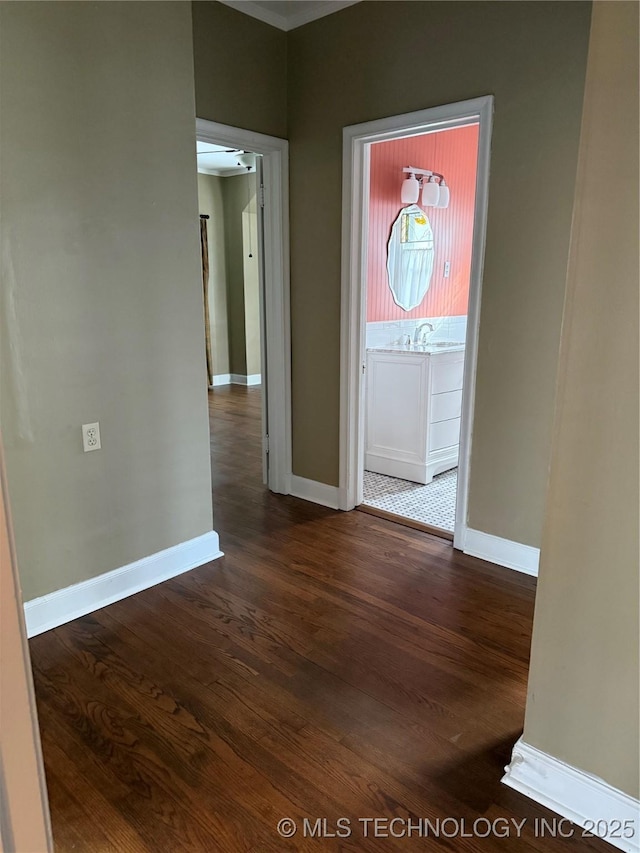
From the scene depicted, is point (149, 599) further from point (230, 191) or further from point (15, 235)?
point (230, 191)

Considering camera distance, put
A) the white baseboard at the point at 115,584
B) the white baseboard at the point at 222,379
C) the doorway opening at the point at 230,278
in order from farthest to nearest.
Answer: the white baseboard at the point at 222,379
the doorway opening at the point at 230,278
the white baseboard at the point at 115,584

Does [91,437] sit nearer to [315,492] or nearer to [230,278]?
[315,492]

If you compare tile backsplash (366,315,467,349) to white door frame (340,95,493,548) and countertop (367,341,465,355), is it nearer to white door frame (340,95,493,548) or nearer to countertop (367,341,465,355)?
countertop (367,341,465,355)

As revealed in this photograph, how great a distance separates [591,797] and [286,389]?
2699 mm

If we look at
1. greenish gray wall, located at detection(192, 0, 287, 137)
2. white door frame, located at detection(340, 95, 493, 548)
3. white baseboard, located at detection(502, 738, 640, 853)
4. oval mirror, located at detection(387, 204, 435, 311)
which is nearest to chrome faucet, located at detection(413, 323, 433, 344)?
oval mirror, located at detection(387, 204, 435, 311)

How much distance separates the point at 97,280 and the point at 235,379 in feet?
20.3

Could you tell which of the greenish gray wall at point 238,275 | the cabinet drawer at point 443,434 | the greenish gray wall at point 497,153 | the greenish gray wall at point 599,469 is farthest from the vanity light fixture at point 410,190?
the greenish gray wall at point 238,275

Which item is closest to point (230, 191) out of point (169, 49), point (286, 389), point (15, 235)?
point (286, 389)

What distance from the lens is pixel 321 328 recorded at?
3488 millimetres

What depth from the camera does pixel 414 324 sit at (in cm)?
473

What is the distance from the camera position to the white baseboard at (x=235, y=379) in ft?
27.4

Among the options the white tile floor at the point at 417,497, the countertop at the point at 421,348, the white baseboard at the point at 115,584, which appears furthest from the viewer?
the countertop at the point at 421,348

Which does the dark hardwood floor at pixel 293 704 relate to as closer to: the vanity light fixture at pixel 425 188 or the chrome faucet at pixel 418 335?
the chrome faucet at pixel 418 335

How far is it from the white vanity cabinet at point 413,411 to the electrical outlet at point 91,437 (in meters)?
2.24
